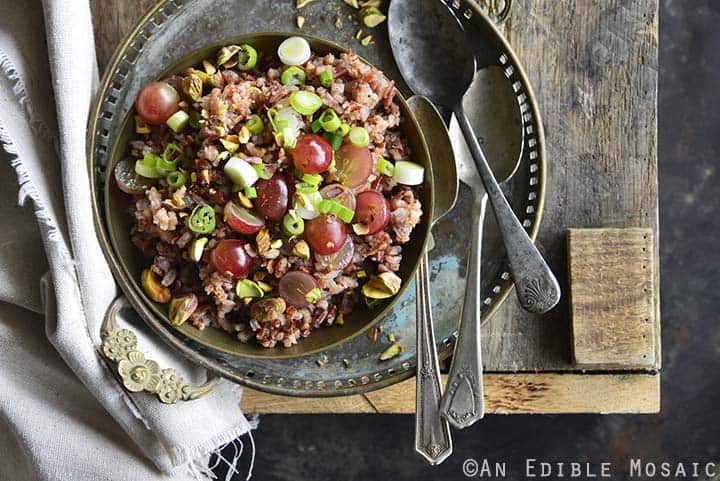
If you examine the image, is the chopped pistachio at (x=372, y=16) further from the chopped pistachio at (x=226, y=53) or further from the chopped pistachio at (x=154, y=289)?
the chopped pistachio at (x=154, y=289)

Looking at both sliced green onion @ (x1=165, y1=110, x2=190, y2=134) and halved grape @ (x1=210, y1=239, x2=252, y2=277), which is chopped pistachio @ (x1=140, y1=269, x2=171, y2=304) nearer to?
halved grape @ (x1=210, y1=239, x2=252, y2=277)

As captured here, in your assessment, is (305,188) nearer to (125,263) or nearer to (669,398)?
(125,263)

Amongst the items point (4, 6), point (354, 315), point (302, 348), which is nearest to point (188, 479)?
point (302, 348)

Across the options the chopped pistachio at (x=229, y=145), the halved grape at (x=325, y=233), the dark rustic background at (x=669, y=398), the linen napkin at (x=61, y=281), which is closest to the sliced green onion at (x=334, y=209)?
the halved grape at (x=325, y=233)

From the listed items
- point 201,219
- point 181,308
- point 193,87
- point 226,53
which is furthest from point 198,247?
point 226,53

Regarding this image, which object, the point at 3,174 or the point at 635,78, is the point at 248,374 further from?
the point at 635,78

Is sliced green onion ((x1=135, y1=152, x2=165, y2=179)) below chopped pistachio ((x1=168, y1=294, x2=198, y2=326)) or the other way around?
the other way around

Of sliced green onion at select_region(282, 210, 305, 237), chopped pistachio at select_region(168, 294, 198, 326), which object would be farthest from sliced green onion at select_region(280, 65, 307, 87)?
chopped pistachio at select_region(168, 294, 198, 326)
